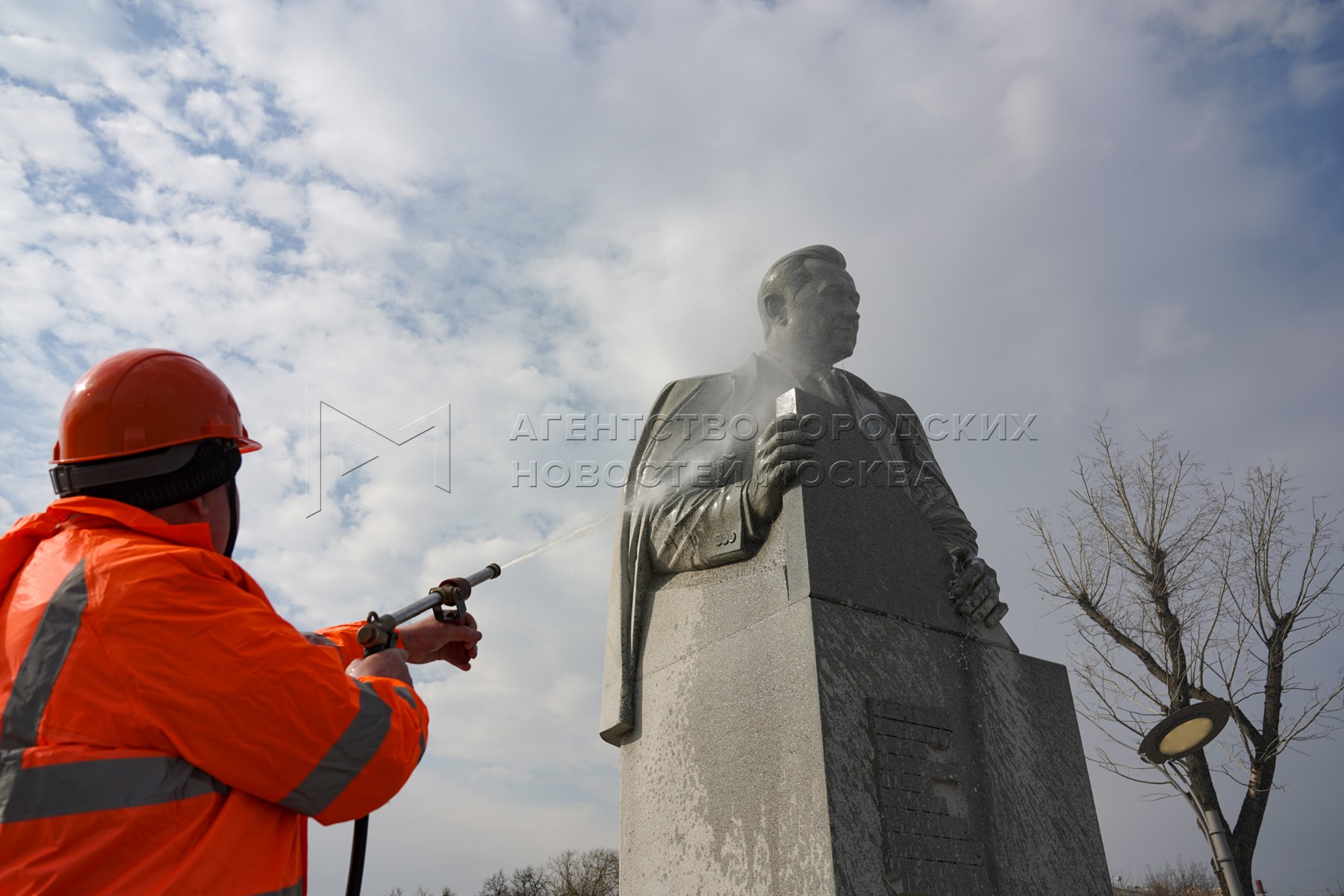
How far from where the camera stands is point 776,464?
14.5ft

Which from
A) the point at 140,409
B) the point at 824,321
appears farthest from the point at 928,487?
the point at 140,409

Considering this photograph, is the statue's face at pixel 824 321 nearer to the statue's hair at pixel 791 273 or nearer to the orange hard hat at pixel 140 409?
the statue's hair at pixel 791 273

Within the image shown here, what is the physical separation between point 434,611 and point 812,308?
3.94m

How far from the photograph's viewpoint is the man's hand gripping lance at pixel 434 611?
78.1 inches

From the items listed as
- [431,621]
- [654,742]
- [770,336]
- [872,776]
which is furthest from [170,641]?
[770,336]

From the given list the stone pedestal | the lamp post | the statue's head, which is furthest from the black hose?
the lamp post

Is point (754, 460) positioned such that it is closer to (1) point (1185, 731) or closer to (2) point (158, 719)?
(2) point (158, 719)

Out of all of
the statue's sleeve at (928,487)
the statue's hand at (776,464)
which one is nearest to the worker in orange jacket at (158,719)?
the statue's hand at (776,464)

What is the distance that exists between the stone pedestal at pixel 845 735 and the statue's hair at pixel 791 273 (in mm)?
1547

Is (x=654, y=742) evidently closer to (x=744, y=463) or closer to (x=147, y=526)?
(x=744, y=463)

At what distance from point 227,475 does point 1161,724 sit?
8.28 meters

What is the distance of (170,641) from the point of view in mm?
1515

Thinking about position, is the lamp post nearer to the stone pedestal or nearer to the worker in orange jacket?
the stone pedestal

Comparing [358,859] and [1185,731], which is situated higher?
[1185,731]
